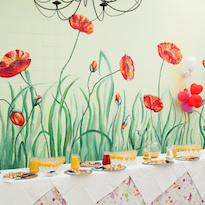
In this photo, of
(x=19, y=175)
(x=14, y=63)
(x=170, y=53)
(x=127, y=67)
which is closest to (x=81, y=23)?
(x=127, y=67)

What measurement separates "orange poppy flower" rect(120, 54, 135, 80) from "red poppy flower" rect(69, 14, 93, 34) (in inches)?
18.5

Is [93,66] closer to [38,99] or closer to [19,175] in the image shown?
[38,99]

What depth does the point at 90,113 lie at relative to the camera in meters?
3.11

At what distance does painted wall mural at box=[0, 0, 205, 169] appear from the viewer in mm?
2803

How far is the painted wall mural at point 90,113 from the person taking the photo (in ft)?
9.20

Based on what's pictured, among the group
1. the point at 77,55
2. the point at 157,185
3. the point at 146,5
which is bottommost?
the point at 157,185

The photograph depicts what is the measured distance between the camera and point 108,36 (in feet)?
10.6

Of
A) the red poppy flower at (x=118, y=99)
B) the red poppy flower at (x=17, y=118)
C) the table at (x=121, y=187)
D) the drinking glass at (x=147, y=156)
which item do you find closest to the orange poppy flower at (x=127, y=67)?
the red poppy flower at (x=118, y=99)

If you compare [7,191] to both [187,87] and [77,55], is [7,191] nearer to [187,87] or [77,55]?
[77,55]

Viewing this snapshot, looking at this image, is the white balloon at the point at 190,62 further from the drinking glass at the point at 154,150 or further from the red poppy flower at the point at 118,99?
the drinking glass at the point at 154,150

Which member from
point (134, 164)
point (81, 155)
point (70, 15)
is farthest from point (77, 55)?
point (134, 164)

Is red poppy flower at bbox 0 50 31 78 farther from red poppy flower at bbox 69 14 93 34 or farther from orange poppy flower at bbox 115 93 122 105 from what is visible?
orange poppy flower at bbox 115 93 122 105

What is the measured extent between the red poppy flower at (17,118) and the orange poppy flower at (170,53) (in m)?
1.73

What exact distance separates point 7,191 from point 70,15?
5.90ft
